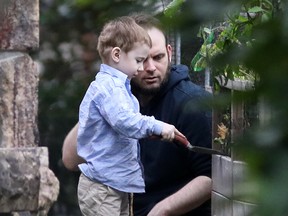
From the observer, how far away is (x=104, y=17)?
141 cm

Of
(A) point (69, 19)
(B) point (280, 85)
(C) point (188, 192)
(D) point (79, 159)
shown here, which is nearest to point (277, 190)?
(B) point (280, 85)

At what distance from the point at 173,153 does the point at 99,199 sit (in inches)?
16.8

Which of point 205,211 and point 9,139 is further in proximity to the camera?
point 205,211

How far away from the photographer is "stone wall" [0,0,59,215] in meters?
4.28

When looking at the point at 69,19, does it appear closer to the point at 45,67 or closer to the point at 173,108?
the point at 45,67

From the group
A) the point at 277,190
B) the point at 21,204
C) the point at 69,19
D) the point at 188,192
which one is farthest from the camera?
the point at 69,19

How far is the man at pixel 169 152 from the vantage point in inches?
184

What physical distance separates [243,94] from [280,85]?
62mm

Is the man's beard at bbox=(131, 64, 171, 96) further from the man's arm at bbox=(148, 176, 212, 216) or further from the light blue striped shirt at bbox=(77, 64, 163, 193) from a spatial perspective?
the man's arm at bbox=(148, 176, 212, 216)

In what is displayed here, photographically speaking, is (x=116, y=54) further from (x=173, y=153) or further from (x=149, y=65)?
(x=173, y=153)

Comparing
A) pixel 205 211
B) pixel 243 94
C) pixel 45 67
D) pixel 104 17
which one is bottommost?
pixel 205 211

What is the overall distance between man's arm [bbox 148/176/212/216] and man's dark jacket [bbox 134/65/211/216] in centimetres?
9

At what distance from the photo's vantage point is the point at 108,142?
4504mm

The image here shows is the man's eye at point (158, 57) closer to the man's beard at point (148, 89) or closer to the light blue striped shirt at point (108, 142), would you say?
the man's beard at point (148, 89)
